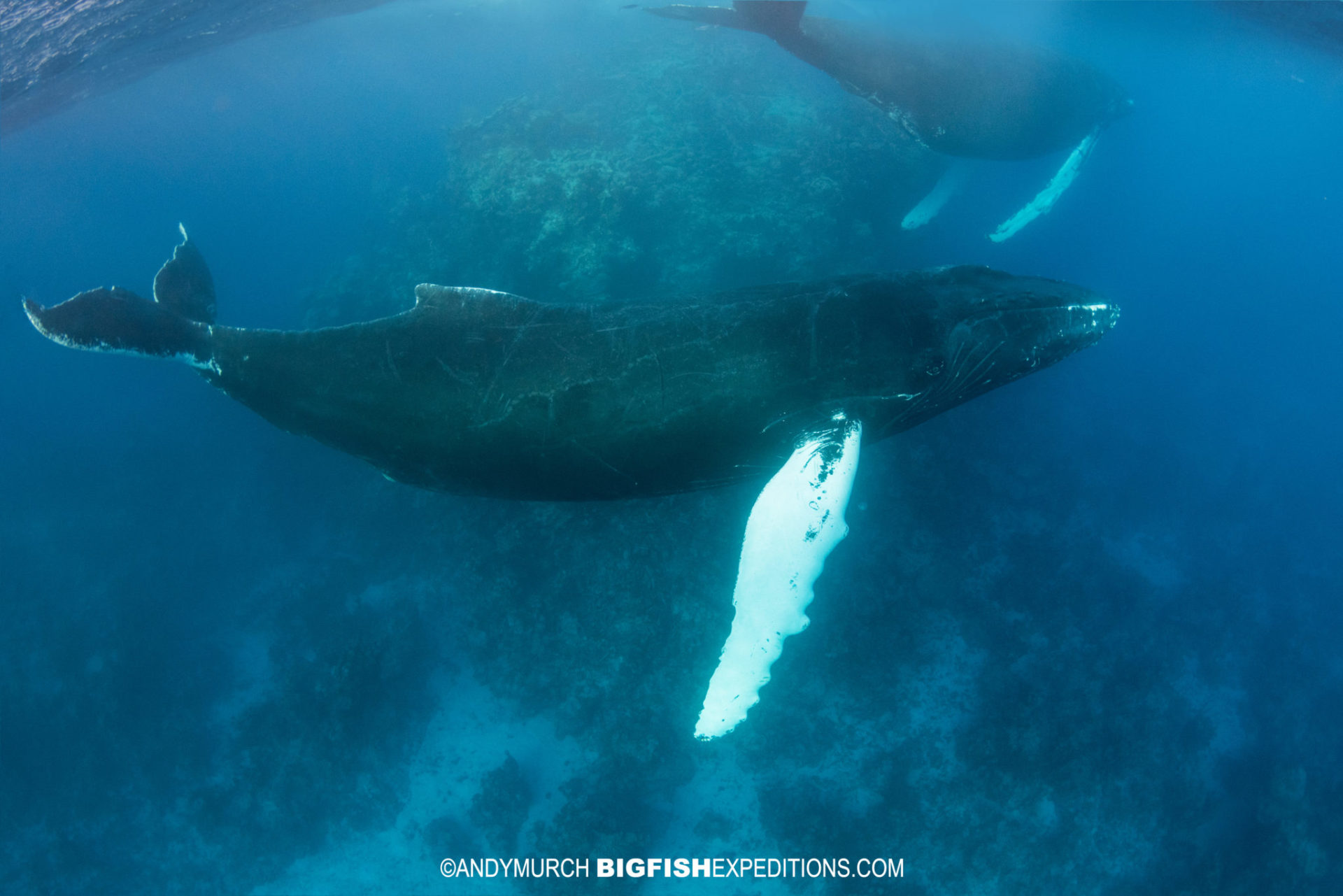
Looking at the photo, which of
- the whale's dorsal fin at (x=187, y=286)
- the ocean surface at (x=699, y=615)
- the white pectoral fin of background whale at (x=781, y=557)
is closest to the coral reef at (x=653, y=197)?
the ocean surface at (x=699, y=615)

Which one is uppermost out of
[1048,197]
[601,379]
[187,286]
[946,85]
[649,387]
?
[187,286]

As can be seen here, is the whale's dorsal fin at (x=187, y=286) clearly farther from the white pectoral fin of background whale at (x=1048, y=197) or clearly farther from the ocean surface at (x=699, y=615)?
the white pectoral fin of background whale at (x=1048, y=197)

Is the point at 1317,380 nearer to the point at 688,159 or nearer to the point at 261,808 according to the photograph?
the point at 688,159

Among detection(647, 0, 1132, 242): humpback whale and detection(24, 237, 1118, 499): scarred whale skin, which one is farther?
detection(647, 0, 1132, 242): humpback whale

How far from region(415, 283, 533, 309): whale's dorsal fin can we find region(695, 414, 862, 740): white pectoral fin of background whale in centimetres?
303

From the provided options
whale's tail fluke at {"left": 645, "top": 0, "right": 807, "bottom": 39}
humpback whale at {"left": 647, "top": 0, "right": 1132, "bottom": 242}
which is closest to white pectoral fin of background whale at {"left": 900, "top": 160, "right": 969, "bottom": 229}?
humpback whale at {"left": 647, "top": 0, "right": 1132, "bottom": 242}

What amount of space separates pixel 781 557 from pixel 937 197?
9567 mm

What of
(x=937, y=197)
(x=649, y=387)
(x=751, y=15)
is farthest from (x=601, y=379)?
(x=937, y=197)

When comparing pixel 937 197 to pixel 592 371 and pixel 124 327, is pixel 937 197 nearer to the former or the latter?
pixel 592 371

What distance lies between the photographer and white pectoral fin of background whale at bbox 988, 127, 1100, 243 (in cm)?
1034

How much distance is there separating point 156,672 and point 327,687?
3301 millimetres

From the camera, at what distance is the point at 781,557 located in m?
5.00

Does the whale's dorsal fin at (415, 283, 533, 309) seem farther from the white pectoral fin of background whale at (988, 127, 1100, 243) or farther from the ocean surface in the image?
the white pectoral fin of background whale at (988, 127, 1100, 243)

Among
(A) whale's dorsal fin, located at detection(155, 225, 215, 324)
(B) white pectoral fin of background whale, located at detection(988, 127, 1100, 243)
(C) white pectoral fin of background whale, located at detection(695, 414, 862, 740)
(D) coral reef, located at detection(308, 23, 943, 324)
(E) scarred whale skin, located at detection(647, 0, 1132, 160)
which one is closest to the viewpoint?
(C) white pectoral fin of background whale, located at detection(695, 414, 862, 740)
